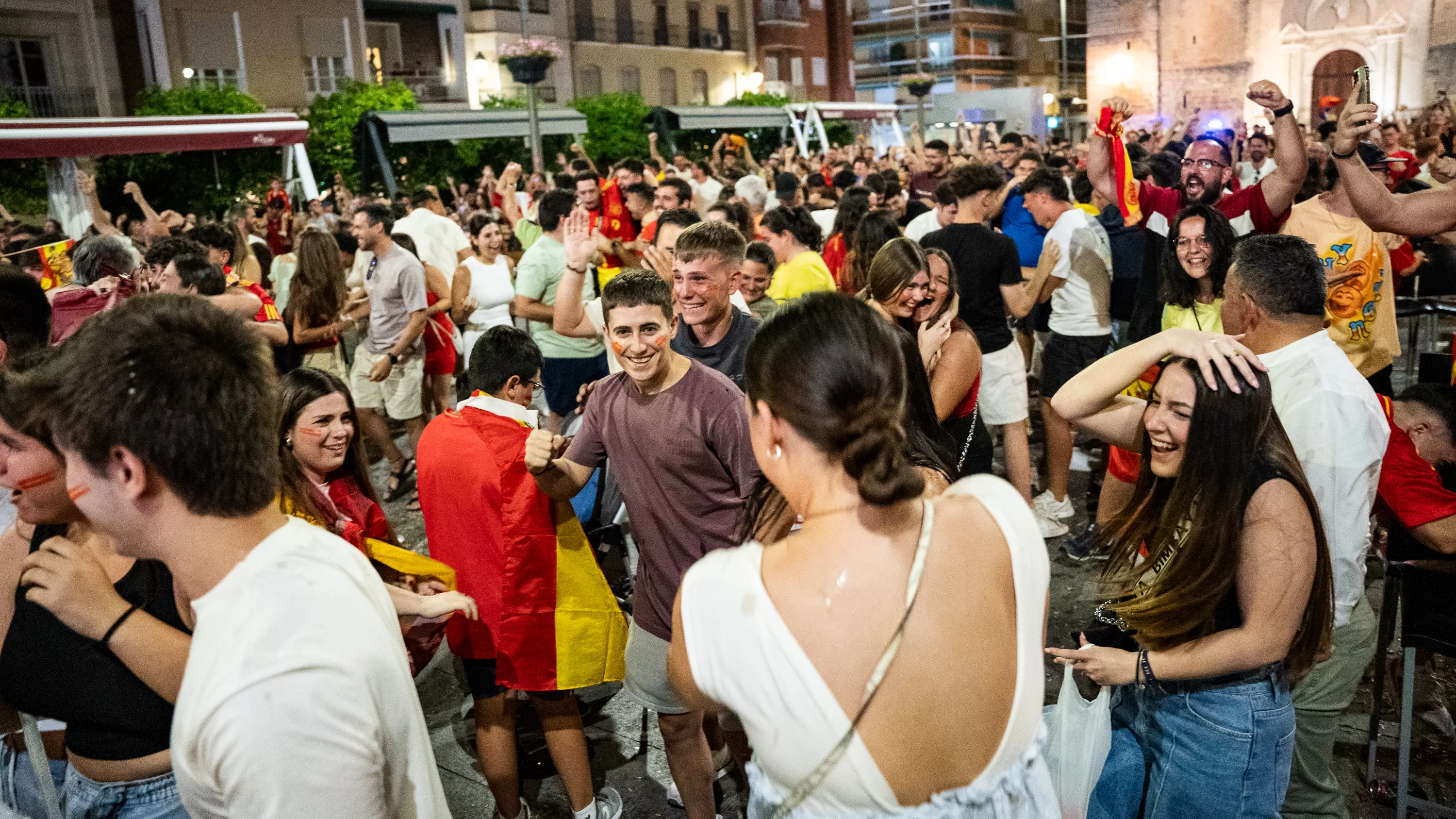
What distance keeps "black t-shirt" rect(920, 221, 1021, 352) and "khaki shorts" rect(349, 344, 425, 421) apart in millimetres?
3254

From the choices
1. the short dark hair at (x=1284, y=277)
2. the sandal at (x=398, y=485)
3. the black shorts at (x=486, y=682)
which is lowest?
the sandal at (x=398, y=485)

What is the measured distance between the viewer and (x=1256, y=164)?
10734 millimetres

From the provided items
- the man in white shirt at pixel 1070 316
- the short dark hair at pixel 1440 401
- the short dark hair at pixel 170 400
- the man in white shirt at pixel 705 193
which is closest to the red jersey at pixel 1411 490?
the short dark hair at pixel 1440 401

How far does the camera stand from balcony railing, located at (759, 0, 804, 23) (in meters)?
39.6

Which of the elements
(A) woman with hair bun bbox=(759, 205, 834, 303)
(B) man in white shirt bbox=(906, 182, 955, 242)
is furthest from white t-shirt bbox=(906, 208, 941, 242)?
(A) woman with hair bun bbox=(759, 205, 834, 303)

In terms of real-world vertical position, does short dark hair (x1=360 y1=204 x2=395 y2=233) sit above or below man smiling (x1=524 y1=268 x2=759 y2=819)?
above

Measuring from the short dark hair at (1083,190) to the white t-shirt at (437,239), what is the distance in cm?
436

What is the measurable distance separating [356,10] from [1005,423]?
26477 mm

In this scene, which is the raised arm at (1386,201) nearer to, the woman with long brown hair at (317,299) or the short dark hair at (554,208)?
the short dark hair at (554,208)

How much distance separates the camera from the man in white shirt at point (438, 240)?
7.22m

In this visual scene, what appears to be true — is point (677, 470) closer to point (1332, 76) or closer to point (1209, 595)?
point (1209, 595)

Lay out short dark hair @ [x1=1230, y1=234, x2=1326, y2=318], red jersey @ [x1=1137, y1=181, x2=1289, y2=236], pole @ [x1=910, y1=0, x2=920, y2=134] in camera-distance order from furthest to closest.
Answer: pole @ [x1=910, y1=0, x2=920, y2=134] → red jersey @ [x1=1137, y1=181, x2=1289, y2=236] → short dark hair @ [x1=1230, y1=234, x2=1326, y2=318]

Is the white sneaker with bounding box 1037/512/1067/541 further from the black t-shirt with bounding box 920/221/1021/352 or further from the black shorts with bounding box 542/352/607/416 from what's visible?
the black shorts with bounding box 542/352/607/416

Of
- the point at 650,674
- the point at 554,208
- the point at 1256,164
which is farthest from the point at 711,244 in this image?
the point at 1256,164
